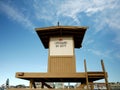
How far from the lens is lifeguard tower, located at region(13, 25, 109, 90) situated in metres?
8.77

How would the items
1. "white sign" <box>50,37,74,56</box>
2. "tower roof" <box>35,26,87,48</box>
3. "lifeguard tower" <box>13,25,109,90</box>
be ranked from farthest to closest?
1. "tower roof" <box>35,26,87,48</box>
2. "white sign" <box>50,37,74,56</box>
3. "lifeguard tower" <box>13,25,109,90</box>

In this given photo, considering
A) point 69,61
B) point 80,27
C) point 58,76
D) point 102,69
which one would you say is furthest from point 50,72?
point 80,27

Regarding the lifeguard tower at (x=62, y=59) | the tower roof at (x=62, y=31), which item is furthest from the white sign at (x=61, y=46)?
the tower roof at (x=62, y=31)

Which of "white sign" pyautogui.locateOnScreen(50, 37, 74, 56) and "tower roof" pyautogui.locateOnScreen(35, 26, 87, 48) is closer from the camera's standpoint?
"white sign" pyautogui.locateOnScreen(50, 37, 74, 56)

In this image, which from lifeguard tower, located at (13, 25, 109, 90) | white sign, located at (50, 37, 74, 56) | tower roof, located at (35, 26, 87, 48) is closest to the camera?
lifeguard tower, located at (13, 25, 109, 90)

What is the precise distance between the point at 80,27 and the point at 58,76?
385 centimetres

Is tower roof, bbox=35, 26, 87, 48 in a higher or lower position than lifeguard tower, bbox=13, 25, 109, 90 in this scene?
higher

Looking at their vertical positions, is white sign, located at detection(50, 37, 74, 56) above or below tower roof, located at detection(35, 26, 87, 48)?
below

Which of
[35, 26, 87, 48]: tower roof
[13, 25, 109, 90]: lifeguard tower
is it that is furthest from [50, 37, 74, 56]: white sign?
[35, 26, 87, 48]: tower roof

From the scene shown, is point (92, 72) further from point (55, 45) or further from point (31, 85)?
point (31, 85)

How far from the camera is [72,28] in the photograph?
10.4m

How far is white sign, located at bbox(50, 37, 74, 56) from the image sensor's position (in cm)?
1004

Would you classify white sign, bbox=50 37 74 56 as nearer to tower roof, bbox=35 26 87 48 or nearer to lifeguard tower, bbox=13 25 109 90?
lifeguard tower, bbox=13 25 109 90

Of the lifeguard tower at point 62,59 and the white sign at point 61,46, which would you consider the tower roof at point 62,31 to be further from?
the white sign at point 61,46
